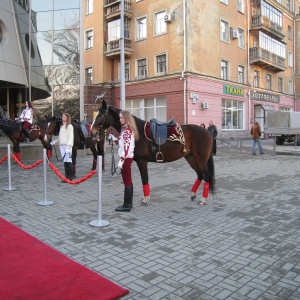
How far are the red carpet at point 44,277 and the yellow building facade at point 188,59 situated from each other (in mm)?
23228

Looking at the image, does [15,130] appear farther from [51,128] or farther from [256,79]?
[256,79]

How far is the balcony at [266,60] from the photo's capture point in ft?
110

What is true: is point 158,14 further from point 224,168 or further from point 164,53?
point 224,168

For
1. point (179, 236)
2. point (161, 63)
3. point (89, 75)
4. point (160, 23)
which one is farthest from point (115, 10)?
point (179, 236)

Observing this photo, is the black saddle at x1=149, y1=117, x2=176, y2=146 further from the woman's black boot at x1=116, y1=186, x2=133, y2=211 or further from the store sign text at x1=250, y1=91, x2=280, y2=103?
the store sign text at x1=250, y1=91, x2=280, y2=103

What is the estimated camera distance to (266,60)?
34.5m

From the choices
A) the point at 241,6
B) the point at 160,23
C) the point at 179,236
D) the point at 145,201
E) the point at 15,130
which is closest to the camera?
the point at 179,236

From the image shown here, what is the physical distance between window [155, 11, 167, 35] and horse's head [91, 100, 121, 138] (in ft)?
77.1

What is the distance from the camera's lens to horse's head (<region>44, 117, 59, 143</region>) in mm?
9945

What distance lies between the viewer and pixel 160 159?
23.1 feet

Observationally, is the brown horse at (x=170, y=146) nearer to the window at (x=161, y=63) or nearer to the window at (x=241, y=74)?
the window at (x=161, y=63)

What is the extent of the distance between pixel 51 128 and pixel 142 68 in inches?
863

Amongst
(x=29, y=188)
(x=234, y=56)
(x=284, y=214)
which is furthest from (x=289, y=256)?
(x=234, y=56)

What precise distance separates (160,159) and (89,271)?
3523 millimetres
